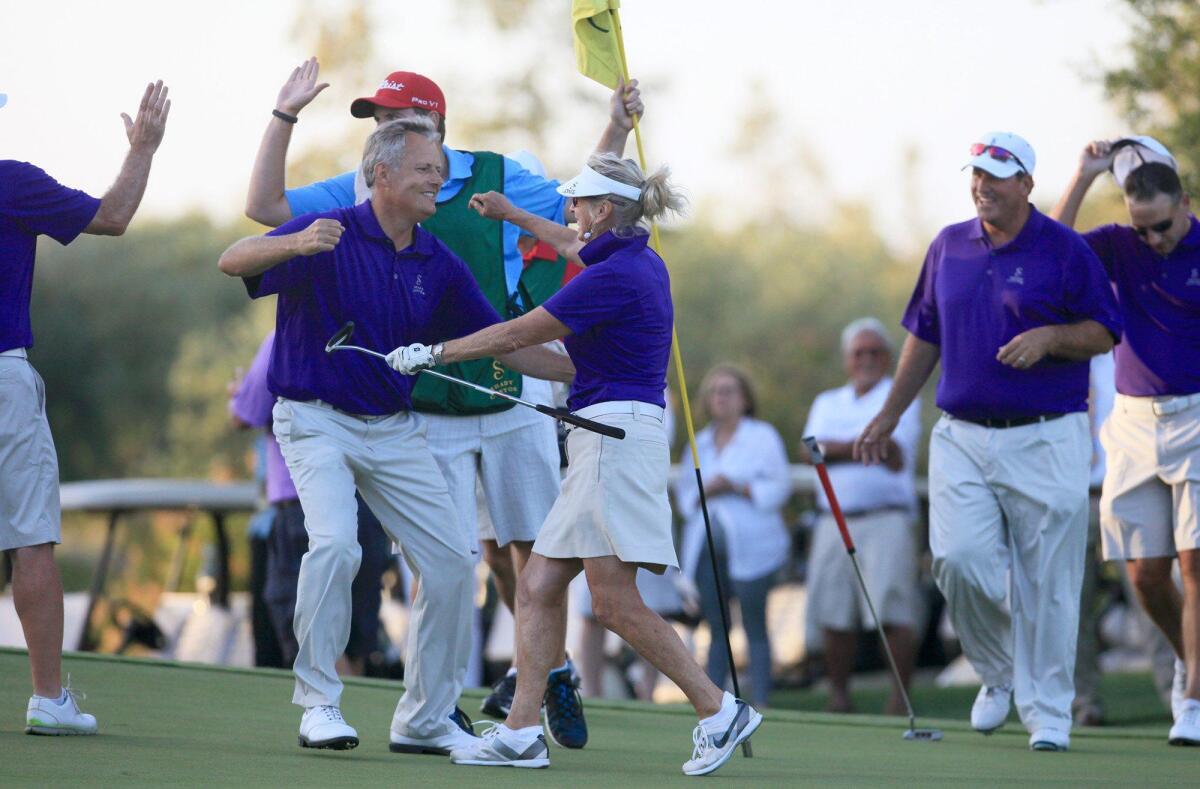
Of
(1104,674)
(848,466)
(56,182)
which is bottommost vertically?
(1104,674)

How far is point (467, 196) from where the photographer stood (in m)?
7.53

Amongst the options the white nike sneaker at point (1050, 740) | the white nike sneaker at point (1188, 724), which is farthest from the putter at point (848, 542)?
the white nike sneaker at point (1188, 724)

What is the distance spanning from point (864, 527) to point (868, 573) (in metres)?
0.30

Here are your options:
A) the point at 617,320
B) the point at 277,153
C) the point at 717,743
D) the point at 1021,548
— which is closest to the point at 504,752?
the point at 717,743

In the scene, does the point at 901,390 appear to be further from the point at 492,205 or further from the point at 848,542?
the point at 492,205

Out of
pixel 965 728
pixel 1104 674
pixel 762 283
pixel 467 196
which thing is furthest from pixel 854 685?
pixel 762 283

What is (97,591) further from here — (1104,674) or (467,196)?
(1104,674)

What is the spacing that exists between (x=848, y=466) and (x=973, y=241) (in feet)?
12.4

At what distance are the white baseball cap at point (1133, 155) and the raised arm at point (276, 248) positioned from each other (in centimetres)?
406

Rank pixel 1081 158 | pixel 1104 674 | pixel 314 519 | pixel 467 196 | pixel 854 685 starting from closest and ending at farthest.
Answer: pixel 314 519
pixel 467 196
pixel 1081 158
pixel 854 685
pixel 1104 674

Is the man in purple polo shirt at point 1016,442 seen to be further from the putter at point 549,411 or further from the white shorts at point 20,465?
the white shorts at point 20,465

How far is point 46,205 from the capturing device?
6.47 metres

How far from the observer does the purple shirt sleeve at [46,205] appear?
6.43 m

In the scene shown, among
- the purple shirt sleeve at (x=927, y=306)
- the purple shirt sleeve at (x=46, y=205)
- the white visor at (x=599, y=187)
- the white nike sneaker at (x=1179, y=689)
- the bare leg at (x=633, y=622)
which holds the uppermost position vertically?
the white visor at (x=599, y=187)
